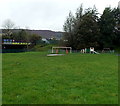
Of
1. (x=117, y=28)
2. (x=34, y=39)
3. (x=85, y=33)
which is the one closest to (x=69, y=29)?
(x=85, y=33)

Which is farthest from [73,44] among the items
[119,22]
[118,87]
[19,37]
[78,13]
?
[118,87]

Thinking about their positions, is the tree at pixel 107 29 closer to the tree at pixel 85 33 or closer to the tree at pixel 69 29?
the tree at pixel 85 33

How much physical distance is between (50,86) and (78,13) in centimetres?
4986

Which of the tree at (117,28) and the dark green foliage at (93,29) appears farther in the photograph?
the tree at (117,28)

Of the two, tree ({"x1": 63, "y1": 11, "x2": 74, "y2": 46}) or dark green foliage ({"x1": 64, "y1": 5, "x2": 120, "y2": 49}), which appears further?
tree ({"x1": 63, "y1": 11, "x2": 74, "y2": 46})

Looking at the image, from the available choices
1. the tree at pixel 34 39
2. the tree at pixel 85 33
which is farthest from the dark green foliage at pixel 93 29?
the tree at pixel 34 39

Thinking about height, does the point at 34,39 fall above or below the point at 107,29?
below

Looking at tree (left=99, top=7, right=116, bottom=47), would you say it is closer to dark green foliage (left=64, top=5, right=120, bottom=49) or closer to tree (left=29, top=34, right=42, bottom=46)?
dark green foliage (left=64, top=5, right=120, bottom=49)

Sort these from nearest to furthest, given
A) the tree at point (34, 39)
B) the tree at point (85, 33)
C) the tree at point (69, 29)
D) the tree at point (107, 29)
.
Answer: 1. the tree at point (85, 33)
2. the tree at point (107, 29)
3. the tree at point (69, 29)
4. the tree at point (34, 39)

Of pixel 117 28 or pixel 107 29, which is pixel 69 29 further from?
pixel 117 28

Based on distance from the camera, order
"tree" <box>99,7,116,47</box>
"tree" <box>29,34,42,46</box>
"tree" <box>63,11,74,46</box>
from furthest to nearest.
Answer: "tree" <box>29,34,42,46</box> → "tree" <box>63,11,74,46</box> → "tree" <box>99,7,116,47</box>

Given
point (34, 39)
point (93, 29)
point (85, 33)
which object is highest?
point (93, 29)

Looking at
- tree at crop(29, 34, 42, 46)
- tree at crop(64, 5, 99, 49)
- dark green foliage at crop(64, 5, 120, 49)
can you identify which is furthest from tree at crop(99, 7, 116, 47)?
tree at crop(29, 34, 42, 46)

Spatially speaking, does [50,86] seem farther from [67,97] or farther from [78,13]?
[78,13]
